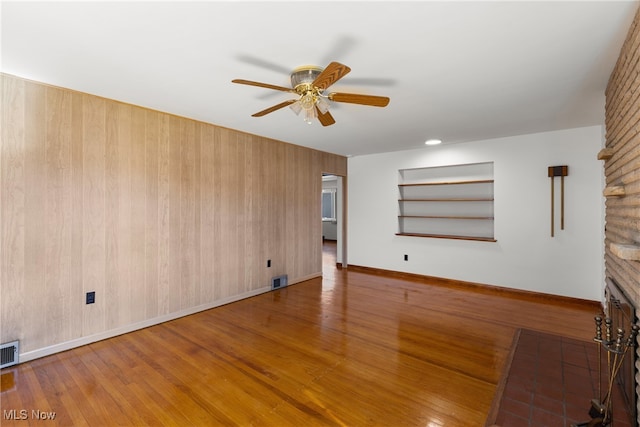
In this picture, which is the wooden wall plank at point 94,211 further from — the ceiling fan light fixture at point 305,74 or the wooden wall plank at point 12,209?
the ceiling fan light fixture at point 305,74

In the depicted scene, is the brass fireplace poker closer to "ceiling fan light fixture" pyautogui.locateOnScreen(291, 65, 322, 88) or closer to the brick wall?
the brick wall

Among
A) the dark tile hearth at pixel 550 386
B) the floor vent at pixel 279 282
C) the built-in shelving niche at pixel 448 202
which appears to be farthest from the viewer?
the built-in shelving niche at pixel 448 202

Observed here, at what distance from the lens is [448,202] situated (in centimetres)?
536

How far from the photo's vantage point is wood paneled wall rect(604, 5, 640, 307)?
1650mm

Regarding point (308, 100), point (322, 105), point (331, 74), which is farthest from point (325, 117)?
point (331, 74)

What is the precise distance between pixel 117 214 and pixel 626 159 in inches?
163

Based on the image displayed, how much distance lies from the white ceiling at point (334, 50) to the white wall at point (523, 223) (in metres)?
1.08

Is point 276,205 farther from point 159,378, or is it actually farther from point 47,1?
point 47,1

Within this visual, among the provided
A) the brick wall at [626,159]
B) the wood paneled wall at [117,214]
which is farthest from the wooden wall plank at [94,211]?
the brick wall at [626,159]

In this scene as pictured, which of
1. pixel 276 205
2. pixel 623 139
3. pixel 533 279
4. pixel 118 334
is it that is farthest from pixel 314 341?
pixel 533 279

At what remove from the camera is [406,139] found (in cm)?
466

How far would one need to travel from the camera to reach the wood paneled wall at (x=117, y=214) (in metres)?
2.51

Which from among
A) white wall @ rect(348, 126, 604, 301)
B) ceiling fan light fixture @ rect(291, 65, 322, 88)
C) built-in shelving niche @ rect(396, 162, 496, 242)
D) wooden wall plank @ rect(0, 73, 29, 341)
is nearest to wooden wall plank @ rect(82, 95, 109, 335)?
wooden wall plank @ rect(0, 73, 29, 341)

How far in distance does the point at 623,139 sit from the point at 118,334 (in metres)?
4.52
